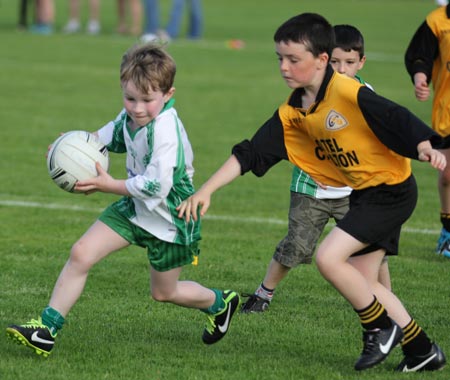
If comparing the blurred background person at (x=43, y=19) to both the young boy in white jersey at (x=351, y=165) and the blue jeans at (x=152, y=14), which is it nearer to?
the blue jeans at (x=152, y=14)

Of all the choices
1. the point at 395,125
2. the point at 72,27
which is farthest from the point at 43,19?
the point at 395,125

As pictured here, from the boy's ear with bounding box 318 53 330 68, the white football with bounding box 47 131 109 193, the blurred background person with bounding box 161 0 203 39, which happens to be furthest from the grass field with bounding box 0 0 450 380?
the blurred background person with bounding box 161 0 203 39

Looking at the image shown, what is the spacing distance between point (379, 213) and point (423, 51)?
3395 millimetres

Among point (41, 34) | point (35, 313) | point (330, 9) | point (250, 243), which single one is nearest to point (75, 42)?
point (41, 34)

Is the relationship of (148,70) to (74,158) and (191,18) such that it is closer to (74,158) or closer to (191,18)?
(74,158)

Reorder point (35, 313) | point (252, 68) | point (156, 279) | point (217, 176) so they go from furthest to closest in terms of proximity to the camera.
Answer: point (252, 68) → point (35, 313) → point (156, 279) → point (217, 176)

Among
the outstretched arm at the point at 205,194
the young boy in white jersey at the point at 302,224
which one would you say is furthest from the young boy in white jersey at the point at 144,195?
the young boy in white jersey at the point at 302,224

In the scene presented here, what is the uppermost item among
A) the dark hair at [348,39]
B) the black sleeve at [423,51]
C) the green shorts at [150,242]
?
the dark hair at [348,39]

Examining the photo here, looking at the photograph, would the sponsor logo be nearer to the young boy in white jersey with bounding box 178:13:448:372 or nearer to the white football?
the young boy in white jersey with bounding box 178:13:448:372

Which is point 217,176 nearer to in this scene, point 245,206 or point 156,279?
point 156,279

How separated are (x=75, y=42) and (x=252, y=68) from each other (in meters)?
5.04

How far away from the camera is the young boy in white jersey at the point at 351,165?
17.7 feet

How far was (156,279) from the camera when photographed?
19.5 feet

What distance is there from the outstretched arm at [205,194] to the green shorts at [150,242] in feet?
1.13
